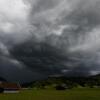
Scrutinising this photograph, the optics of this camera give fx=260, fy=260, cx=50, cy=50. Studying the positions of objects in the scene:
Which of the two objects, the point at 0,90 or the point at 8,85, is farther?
the point at 8,85

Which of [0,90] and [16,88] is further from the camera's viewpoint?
[16,88]

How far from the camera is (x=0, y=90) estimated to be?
127438 mm

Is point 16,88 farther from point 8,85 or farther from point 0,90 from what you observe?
point 0,90

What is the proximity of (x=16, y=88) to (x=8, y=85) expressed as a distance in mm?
5245

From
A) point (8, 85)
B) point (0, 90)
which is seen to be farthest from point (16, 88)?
point (0, 90)

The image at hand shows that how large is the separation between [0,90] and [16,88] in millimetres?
16673

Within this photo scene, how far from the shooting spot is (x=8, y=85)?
14488 cm

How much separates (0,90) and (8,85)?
17.5 metres

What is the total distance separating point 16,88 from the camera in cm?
14300
